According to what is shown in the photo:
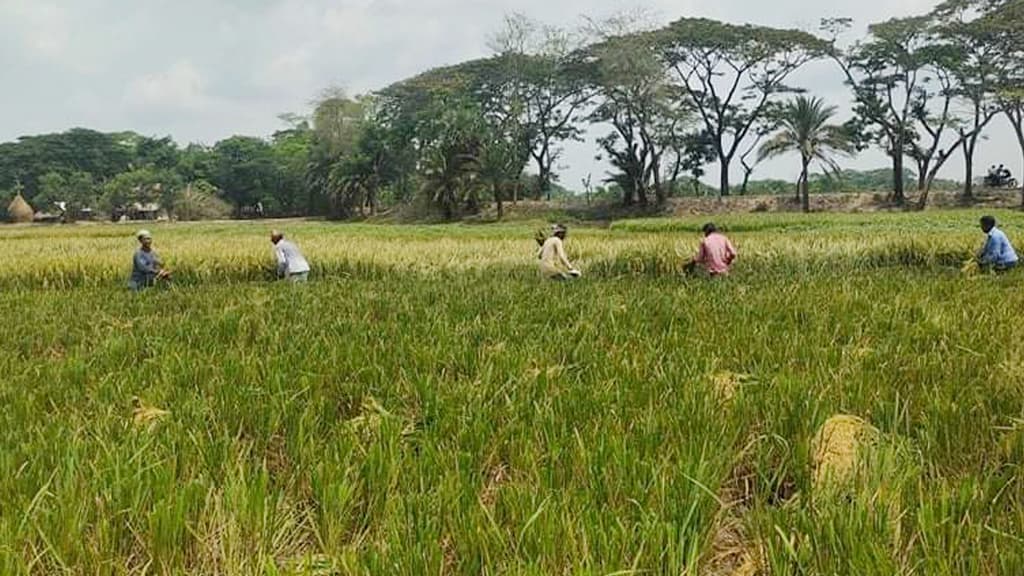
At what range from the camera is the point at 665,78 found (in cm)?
3812

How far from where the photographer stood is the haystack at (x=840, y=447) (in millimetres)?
2381

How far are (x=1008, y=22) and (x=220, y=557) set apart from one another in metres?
37.3

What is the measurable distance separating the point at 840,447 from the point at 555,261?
8.61 m

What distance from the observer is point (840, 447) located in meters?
2.71

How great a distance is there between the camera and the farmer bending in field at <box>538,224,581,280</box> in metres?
11.1

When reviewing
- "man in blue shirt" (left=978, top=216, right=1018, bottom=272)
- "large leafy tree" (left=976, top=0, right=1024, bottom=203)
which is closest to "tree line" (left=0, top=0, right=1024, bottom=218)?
"large leafy tree" (left=976, top=0, right=1024, bottom=203)

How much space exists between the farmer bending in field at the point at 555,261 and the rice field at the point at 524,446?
15.7ft

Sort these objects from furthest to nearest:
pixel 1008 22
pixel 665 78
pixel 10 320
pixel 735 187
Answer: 1. pixel 735 187
2. pixel 665 78
3. pixel 1008 22
4. pixel 10 320

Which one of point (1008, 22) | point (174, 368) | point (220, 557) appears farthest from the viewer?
point (1008, 22)

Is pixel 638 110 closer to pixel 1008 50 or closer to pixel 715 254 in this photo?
pixel 1008 50

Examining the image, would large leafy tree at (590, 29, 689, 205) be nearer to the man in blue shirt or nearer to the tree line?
the tree line

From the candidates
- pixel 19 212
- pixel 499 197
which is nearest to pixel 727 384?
pixel 499 197

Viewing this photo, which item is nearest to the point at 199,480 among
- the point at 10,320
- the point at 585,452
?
the point at 585,452

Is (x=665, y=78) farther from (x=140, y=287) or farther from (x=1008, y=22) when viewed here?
(x=140, y=287)
